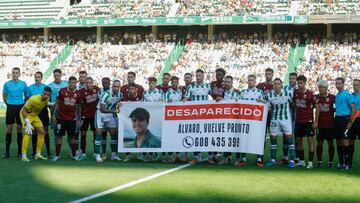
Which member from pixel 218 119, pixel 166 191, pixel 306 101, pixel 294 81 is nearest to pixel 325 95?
pixel 306 101

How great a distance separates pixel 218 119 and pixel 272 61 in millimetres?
26852

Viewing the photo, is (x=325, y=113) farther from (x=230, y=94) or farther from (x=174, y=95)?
(x=174, y=95)

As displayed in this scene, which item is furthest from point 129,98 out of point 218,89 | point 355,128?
point 355,128

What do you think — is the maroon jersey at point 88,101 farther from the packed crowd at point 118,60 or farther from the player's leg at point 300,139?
the packed crowd at point 118,60

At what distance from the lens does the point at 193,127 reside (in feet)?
39.4

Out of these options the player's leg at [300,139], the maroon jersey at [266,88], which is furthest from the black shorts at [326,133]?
the maroon jersey at [266,88]

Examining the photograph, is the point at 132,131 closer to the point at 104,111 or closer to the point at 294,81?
the point at 104,111

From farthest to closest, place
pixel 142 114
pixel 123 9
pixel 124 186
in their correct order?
pixel 123 9 → pixel 142 114 → pixel 124 186

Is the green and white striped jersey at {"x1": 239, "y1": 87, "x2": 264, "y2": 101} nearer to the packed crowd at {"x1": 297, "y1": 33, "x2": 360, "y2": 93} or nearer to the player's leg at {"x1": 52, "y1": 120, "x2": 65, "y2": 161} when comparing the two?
the player's leg at {"x1": 52, "y1": 120, "x2": 65, "y2": 161}

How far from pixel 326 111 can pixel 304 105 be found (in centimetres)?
45

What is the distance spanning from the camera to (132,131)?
12.3 m

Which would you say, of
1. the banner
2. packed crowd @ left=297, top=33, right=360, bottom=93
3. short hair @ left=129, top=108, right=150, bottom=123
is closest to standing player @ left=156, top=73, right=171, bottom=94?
the banner

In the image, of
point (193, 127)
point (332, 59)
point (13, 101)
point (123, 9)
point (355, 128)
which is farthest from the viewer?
point (123, 9)

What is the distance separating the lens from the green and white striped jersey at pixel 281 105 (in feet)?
37.6
